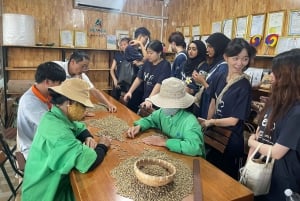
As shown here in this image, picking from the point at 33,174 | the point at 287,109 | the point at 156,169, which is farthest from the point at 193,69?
the point at 33,174

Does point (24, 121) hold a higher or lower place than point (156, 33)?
lower

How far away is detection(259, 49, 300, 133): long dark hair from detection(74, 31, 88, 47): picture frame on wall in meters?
4.32

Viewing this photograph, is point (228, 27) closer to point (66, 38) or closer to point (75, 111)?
point (66, 38)

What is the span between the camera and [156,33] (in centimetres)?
568

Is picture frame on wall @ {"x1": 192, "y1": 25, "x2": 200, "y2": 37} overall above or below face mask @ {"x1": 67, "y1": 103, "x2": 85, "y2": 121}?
above

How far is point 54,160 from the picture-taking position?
116cm

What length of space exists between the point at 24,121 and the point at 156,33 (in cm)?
439

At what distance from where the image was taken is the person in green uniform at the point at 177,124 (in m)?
1.39

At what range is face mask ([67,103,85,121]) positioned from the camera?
1.33 meters

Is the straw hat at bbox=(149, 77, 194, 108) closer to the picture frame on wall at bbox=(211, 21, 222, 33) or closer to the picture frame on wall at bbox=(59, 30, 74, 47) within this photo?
the picture frame on wall at bbox=(211, 21, 222, 33)

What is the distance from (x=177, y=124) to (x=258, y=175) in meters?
0.58

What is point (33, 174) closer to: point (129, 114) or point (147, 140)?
point (147, 140)

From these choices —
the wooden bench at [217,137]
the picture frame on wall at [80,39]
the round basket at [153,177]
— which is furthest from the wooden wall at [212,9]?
the round basket at [153,177]

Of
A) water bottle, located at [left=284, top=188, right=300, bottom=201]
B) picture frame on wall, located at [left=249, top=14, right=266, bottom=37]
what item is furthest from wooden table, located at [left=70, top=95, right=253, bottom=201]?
picture frame on wall, located at [left=249, top=14, right=266, bottom=37]
